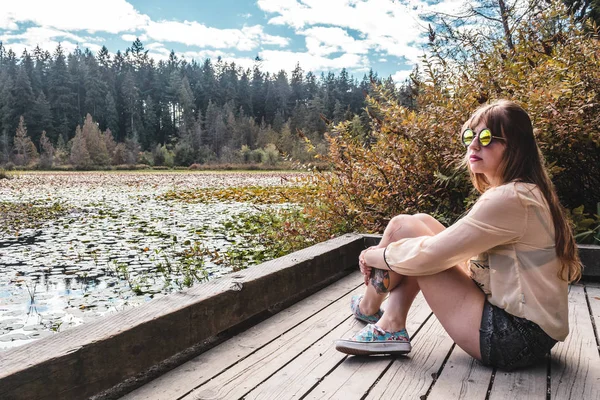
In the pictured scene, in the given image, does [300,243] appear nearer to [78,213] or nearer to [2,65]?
[78,213]

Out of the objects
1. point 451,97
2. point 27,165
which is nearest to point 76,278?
point 451,97

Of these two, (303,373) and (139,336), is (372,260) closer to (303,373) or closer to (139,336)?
(303,373)

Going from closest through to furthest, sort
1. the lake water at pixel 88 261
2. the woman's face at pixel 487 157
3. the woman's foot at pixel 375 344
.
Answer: the woman's face at pixel 487 157 < the woman's foot at pixel 375 344 < the lake water at pixel 88 261

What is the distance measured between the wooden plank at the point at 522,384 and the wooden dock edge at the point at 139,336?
116 centimetres

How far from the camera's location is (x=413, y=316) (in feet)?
8.57

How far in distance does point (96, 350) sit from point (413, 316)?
1.58 m

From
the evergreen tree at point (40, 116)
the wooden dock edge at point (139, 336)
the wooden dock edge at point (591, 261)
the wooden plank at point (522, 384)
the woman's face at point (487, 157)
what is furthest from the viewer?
the evergreen tree at point (40, 116)

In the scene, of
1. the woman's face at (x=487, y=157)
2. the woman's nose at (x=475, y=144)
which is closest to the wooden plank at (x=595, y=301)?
the woman's face at (x=487, y=157)

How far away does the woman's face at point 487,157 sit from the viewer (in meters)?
1.81

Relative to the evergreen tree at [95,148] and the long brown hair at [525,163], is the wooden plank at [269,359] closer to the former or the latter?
the long brown hair at [525,163]

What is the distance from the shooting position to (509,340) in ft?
5.92

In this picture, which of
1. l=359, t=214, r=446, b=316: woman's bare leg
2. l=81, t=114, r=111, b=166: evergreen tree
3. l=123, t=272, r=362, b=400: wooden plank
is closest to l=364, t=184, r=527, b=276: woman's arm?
l=359, t=214, r=446, b=316: woman's bare leg

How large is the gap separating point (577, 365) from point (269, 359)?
119cm

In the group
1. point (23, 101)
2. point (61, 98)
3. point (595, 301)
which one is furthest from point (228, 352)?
point (61, 98)
